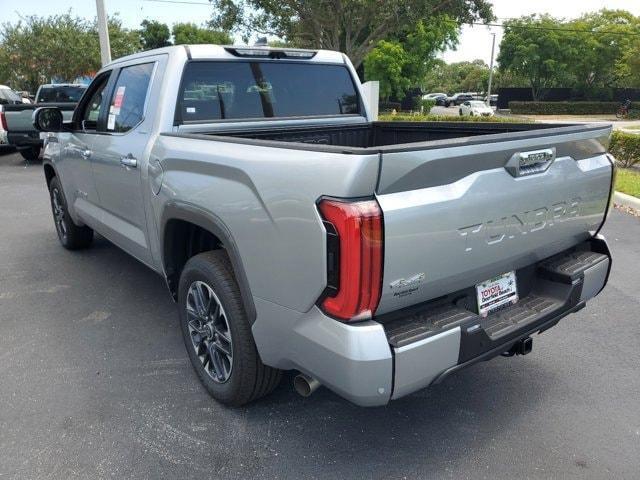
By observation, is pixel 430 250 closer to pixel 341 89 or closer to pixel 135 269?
pixel 341 89

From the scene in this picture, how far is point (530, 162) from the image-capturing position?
241 cm

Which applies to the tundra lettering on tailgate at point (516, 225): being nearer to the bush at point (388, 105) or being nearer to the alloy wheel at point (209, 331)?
the alloy wheel at point (209, 331)

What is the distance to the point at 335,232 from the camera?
1950 mm

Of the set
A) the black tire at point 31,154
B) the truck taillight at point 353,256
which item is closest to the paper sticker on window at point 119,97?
the truck taillight at point 353,256

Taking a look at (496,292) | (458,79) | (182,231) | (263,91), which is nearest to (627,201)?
(263,91)

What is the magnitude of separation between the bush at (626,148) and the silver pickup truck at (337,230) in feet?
32.0

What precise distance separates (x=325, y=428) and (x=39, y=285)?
3.41 meters

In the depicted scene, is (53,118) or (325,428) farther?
(53,118)

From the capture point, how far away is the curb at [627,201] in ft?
25.3

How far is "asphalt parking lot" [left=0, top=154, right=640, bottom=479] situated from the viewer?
253 centimetres

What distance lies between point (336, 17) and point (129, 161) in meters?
20.3

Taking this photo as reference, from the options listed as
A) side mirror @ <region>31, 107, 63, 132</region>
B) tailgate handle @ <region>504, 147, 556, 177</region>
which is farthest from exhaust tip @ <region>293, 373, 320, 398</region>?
side mirror @ <region>31, 107, 63, 132</region>

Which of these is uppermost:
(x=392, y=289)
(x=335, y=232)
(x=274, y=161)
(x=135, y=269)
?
(x=274, y=161)

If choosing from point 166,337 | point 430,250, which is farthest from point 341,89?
point 430,250
